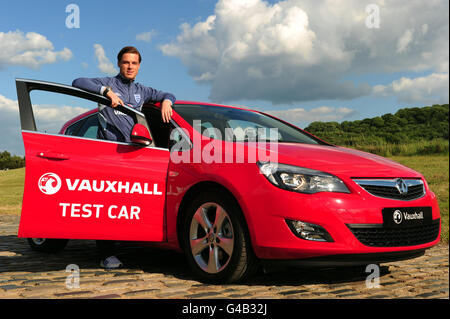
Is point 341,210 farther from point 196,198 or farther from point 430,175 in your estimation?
point 430,175

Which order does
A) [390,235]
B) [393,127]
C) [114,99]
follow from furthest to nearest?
[393,127]
[114,99]
[390,235]

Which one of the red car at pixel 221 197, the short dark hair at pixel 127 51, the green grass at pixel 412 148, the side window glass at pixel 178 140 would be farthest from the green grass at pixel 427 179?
the short dark hair at pixel 127 51

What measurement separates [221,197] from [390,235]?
4.51 ft

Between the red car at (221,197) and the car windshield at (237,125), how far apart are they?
25mm

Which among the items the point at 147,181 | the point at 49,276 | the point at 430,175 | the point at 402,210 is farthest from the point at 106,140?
the point at 430,175

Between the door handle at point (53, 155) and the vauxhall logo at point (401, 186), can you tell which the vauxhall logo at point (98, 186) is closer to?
the door handle at point (53, 155)

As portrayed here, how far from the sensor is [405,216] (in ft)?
13.1

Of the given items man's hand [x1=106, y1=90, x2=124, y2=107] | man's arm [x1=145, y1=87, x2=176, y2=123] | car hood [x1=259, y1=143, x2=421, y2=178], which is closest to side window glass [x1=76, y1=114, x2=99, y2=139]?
man's arm [x1=145, y1=87, x2=176, y2=123]

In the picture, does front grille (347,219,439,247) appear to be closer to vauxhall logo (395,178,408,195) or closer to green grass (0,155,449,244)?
vauxhall logo (395,178,408,195)

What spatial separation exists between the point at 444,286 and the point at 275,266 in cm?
157

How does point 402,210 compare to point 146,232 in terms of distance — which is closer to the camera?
point 402,210

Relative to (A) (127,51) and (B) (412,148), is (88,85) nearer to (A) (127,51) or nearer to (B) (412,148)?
(A) (127,51)

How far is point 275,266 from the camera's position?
388cm

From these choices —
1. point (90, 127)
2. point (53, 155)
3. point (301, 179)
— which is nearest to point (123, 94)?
point (90, 127)
